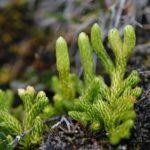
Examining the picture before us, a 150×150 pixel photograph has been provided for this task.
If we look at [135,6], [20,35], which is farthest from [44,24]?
[135,6]

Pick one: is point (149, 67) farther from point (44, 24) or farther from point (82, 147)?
point (44, 24)

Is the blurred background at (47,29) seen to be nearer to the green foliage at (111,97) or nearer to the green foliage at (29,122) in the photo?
the green foliage at (111,97)

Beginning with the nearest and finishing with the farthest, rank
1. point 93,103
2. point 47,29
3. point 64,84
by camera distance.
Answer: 1. point 93,103
2. point 64,84
3. point 47,29

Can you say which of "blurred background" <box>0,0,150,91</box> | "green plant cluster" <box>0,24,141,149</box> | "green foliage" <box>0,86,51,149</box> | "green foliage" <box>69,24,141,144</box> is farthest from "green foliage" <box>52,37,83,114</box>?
"blurred background" <box>0,0,150,91</box>

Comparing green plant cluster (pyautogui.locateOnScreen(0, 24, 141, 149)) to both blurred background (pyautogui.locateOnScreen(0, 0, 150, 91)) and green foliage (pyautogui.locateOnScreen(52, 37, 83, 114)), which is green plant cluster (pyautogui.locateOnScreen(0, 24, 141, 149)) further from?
blurred background (pyautogui.locateOnScreen(0, 0, 150, 91))

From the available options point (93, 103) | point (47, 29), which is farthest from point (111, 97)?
point (47, 29)

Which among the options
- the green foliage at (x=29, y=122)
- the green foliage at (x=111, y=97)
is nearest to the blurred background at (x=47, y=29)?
the green foliage at (x=111, y=97)

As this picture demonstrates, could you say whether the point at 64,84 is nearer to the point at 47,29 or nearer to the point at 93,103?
the point at 93,103
